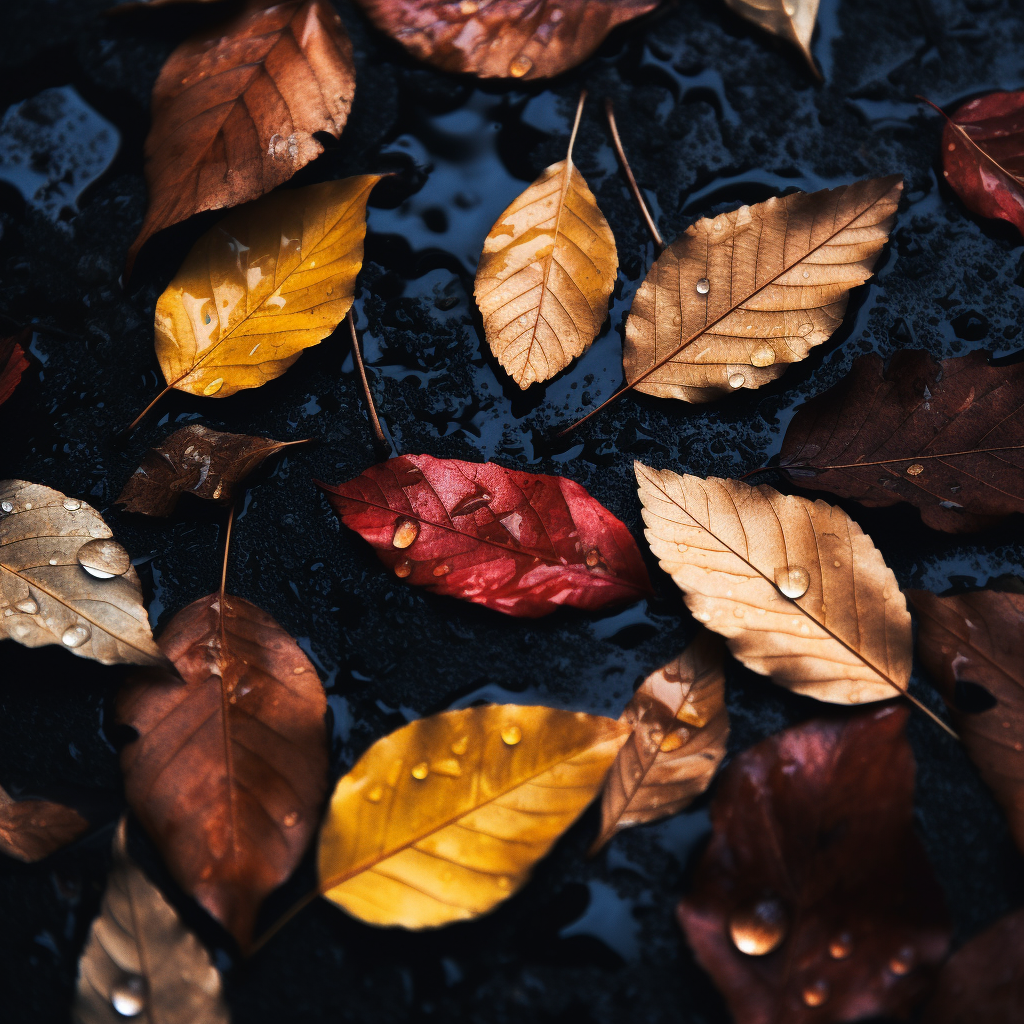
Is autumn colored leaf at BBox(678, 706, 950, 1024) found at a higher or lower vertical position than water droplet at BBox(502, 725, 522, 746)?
lower

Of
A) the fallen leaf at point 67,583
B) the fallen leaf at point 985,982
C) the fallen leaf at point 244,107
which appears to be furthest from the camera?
the fallen leaf at point 244,107

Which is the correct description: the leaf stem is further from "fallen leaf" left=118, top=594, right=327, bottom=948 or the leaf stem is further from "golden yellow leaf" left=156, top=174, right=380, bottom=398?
"fallen leaf" left=118, top=594, right=327, bottom=948

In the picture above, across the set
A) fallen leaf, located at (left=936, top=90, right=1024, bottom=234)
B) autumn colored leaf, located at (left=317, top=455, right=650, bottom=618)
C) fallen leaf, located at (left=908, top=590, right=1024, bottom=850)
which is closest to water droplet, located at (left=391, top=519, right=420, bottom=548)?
autumn colored leaf, located at (left=317, top=455, right=650, bottom=618)

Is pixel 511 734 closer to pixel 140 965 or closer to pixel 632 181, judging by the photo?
pixel 140 965

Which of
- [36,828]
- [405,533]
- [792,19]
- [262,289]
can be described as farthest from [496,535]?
[792,19]

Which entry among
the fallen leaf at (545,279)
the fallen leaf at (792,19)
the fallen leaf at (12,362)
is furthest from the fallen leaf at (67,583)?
the fallen leaf at (792,19)

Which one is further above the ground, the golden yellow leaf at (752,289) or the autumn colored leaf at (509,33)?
the autumn colored leaf at (509,33)

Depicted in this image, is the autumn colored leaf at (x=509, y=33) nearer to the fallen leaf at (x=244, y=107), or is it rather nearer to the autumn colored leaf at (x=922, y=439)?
the fallen leaf at (x=244, y=107)

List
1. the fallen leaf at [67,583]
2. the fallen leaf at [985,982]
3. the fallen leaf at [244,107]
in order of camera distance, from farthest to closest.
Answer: the fallen leaf at [244,107] → the fallen leaf at [67,583] → the fallen leaf at [985,982]
